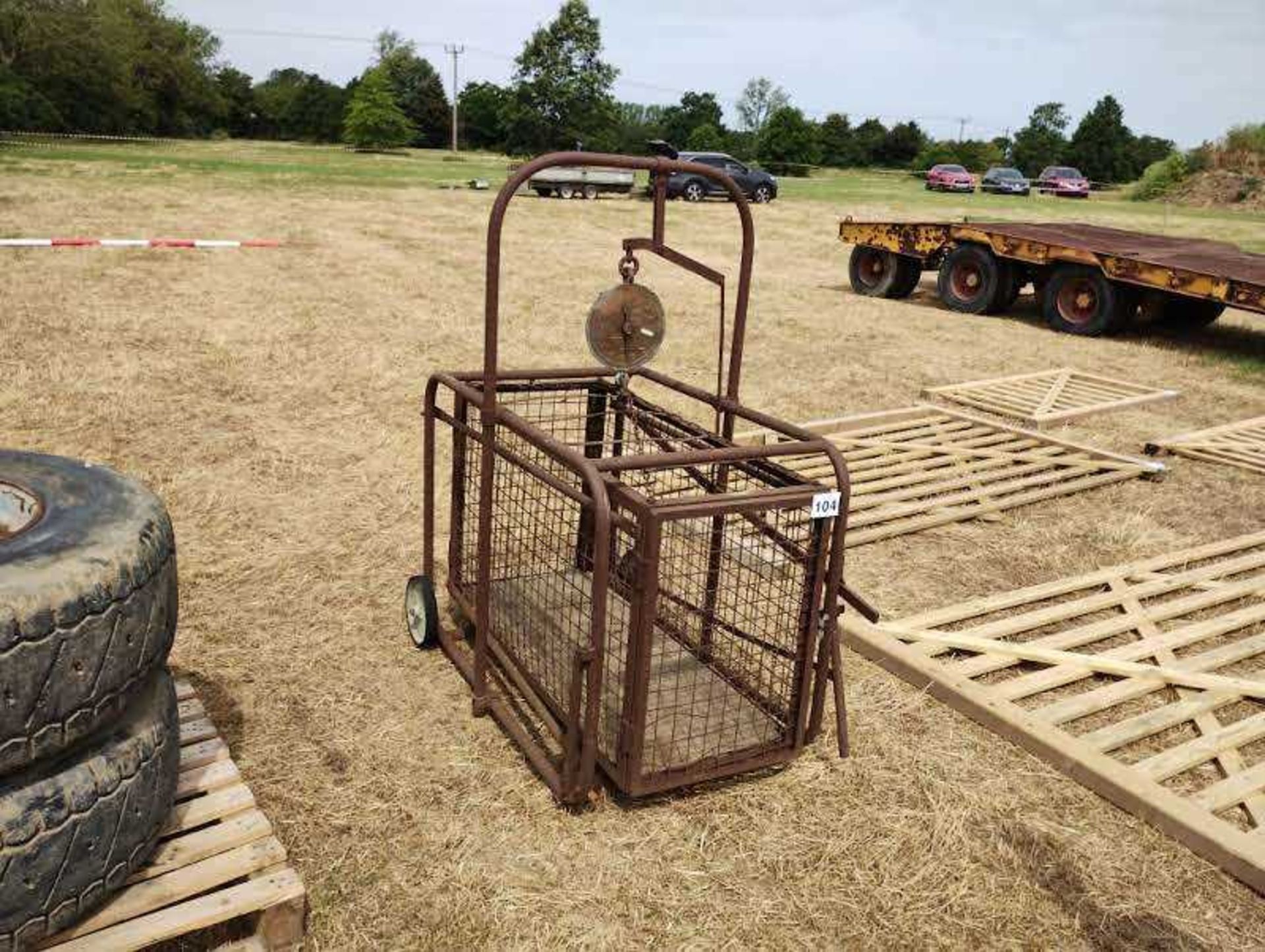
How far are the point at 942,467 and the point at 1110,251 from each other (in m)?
6.31

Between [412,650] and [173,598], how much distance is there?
5.28 feet

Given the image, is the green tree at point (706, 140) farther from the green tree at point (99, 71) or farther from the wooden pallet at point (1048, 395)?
the wooden pallet at point (1048, 395)

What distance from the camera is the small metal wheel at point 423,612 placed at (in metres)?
3.90


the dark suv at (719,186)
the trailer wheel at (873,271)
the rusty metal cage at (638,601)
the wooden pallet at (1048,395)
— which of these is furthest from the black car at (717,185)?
the rusty metal cage at (638,601)

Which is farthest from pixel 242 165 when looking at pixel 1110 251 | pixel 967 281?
pixel 1110 251

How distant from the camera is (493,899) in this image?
106 inches

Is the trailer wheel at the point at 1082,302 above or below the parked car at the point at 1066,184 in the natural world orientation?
below

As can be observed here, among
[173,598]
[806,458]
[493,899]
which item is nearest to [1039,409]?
[806,458]

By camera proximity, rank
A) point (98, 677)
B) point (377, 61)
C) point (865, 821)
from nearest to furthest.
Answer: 1. point (98, 677)
2. point (865, 821)
3. point (377, 61)

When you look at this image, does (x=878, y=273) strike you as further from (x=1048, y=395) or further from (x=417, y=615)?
(x=417, y=615)

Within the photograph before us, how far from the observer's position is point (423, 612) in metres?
3.92

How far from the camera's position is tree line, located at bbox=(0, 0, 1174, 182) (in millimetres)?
48375

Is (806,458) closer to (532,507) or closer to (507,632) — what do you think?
(532,507)

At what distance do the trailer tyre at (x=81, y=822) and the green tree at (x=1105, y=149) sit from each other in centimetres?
6598
